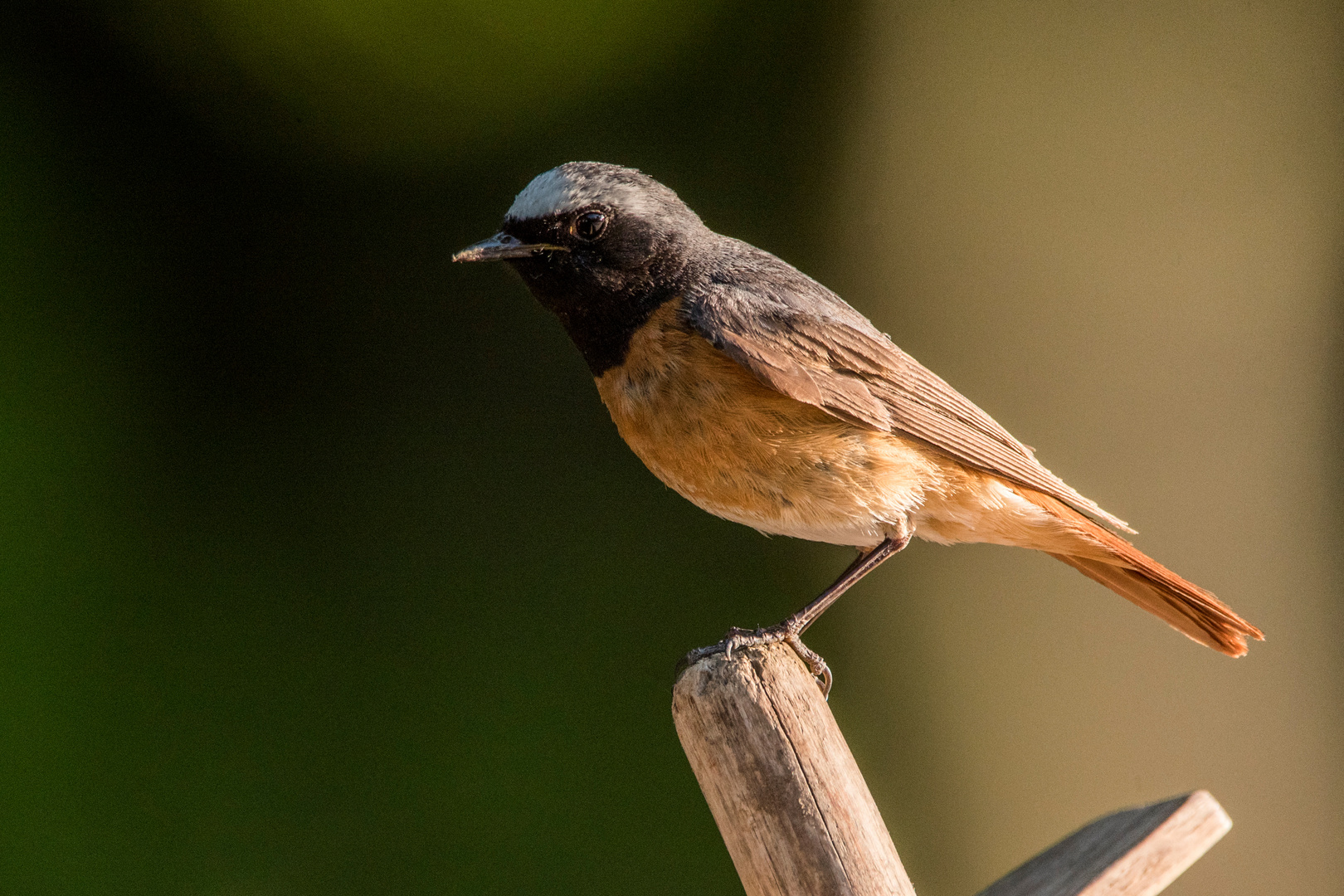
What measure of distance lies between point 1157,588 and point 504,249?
2.10 m

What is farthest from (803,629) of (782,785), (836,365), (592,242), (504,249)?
(504,249)

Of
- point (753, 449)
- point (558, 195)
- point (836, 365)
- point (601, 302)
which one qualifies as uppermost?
point (558, 195)

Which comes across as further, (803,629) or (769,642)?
(803,629)

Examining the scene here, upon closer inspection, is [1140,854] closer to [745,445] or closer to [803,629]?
[803,629]

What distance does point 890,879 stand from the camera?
1.92m

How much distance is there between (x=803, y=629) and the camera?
2.93 meters

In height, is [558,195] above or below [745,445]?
above

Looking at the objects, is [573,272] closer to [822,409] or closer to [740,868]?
[822,409]

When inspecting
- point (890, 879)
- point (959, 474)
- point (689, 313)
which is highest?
point (689, 313)

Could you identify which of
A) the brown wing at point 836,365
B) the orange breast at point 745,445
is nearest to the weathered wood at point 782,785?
the orange breast at point 745,445

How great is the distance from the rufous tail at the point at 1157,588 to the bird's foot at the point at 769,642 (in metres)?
0.82

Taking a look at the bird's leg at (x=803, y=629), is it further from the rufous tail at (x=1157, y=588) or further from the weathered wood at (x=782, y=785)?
the rufous tail at (x=1157, y=588)

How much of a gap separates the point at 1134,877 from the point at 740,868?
0.76 m

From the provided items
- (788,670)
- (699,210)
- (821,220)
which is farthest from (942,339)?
(788,670)
